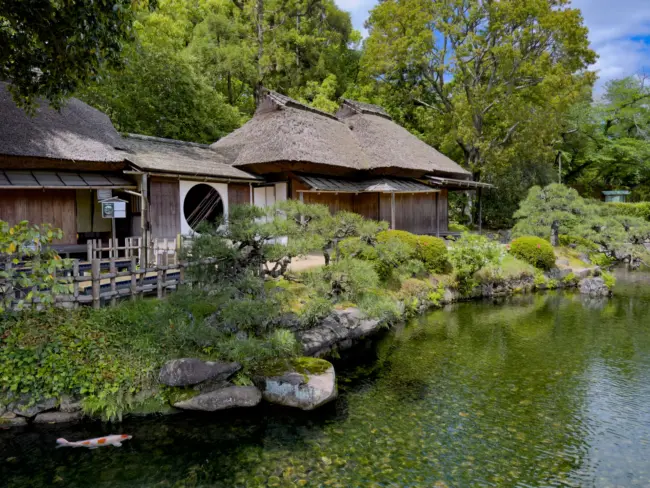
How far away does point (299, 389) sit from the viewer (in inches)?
237

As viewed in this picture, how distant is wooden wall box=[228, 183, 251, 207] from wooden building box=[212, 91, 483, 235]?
0.66m

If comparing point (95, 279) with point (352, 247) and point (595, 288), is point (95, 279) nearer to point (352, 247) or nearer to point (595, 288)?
point (352, 247)

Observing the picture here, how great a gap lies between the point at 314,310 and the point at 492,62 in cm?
2062

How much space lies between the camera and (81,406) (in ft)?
18.3

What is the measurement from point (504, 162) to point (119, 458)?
21672 mm

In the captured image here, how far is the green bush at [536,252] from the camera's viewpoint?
14.5 m

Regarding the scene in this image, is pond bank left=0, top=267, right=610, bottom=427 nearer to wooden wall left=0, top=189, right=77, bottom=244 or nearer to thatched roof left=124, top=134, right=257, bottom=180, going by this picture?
wooden wall left=0, top=189, right=77, bottom=244

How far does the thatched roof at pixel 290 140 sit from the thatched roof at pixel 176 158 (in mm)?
721

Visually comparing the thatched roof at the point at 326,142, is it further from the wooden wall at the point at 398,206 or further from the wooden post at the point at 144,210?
the wooden post at the point at 144,210

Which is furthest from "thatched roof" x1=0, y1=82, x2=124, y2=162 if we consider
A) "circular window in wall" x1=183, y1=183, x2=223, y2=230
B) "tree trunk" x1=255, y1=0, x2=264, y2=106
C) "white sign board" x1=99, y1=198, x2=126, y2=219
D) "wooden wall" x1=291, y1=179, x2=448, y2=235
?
"tree trunk" x1=255, y1=0, x2=264, y2=106

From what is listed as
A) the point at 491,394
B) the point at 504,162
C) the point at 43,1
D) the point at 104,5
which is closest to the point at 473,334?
the point at 491,394

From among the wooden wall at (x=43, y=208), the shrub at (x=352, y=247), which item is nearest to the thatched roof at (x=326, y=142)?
the wooden wall at (x=43, y=208)

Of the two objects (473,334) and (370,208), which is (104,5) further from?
(370,208)

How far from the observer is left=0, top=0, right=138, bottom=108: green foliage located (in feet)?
20.6
